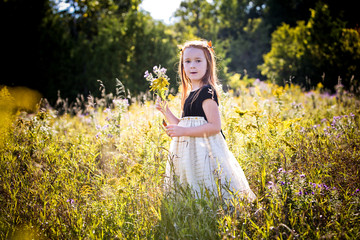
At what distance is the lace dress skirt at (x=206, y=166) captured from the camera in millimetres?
2012

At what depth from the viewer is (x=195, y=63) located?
234 cm

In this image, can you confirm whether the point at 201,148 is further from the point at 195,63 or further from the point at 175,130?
the point at 195,63

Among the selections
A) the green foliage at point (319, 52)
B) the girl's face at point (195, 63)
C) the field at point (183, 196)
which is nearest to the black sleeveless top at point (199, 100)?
the girl's face at point (195, 63)

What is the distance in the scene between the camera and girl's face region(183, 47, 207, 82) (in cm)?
235

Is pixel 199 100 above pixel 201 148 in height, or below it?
above

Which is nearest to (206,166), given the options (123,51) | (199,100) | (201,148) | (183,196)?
(201,148)

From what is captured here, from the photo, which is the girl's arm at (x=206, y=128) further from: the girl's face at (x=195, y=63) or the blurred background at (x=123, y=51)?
the blurred background at (x=123, y=51)

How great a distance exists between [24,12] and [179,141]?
959 cm

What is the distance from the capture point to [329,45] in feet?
31.7

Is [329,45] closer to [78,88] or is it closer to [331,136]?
[331,136]

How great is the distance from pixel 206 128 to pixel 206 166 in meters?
0.30

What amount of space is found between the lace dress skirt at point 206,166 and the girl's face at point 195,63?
1.43 feet

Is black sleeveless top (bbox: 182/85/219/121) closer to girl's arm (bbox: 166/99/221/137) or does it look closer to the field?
girl's arm (bbox: 166/99/221/137)

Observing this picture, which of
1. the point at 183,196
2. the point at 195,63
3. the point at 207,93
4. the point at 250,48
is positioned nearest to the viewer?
the point at 183,196
